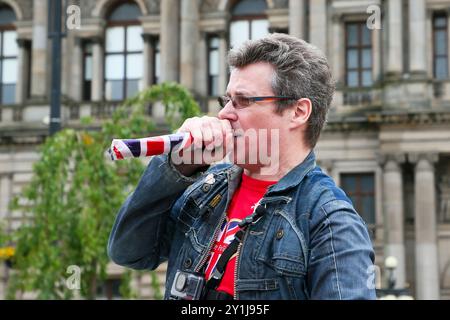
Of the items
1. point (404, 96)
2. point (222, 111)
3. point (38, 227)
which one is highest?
point (404, 96)

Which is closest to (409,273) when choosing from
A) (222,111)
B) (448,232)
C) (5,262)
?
(448,232)

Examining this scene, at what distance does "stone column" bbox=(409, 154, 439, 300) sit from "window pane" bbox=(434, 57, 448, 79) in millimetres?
3086

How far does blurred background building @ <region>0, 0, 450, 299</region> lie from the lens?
1337 inches

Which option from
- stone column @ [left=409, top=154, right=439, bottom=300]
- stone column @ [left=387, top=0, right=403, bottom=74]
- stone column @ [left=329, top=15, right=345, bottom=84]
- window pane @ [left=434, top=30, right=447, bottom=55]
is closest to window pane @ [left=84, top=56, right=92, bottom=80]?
stone column @ [left=329, top=15, right=345, bottom=84]

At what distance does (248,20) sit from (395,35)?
5693 mm

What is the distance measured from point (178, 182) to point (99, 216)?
1953cm

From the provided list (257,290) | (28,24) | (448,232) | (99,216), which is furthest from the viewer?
(28,24)

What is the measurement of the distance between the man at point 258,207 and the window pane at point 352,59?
32263 millimetres

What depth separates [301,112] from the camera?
14.0 feet

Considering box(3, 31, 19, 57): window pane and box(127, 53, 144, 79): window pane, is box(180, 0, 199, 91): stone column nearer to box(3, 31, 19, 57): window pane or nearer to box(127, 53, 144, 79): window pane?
box(127, 53, 144, 79): window pane

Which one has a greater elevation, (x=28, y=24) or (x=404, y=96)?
(x=28, y=24)

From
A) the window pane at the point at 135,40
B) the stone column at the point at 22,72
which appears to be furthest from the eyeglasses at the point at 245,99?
the stone column at the point at 22,72
